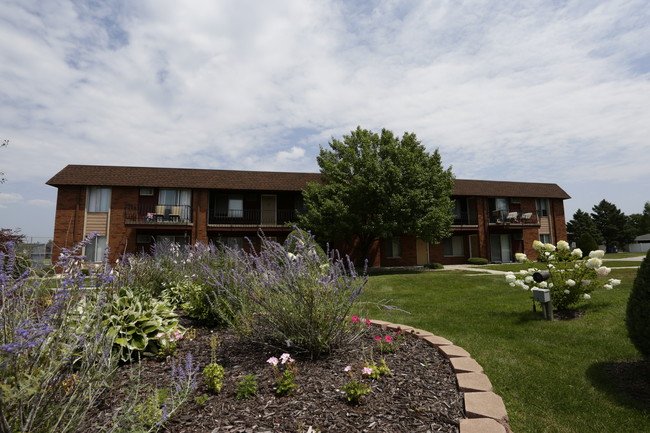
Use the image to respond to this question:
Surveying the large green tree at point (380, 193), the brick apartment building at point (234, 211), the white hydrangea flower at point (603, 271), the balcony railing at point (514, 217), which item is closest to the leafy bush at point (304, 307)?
the white hydrangea flower at point (603, 271)

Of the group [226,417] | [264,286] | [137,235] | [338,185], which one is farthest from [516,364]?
[137,235]

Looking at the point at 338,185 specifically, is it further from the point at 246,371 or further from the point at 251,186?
the point at 246,371

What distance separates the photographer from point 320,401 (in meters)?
2.88

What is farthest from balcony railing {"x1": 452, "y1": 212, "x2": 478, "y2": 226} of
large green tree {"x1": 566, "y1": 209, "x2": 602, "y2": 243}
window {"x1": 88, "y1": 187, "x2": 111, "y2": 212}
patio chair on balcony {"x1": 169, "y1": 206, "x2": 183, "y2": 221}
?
large green tree {"x1": 566, "y1": 209, "x2": 602, "y2": 243}

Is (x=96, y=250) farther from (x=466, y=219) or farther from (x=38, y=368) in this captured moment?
(x=466, y=219)

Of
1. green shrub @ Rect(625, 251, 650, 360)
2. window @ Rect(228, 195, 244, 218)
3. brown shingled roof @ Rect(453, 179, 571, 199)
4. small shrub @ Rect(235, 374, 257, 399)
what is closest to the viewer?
small shrub @ Rect(235, 374, 257, 399)

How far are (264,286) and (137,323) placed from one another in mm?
1432

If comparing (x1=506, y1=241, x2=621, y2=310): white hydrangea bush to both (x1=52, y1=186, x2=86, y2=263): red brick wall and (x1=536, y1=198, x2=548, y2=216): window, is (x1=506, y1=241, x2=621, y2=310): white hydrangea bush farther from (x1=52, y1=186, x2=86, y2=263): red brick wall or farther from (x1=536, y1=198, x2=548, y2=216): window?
(x1=536, y1=198, x2=548, y2=216): window

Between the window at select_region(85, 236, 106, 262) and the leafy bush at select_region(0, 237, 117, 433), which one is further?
the window at select_region(85, 236, 106, 262)

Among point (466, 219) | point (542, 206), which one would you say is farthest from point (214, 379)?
point (542, 206)

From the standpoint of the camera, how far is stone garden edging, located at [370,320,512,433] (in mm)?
2552

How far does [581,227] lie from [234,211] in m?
50.1

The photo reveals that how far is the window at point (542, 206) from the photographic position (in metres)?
29.2

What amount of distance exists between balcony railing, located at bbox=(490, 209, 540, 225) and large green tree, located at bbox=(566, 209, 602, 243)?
28.7 meters
